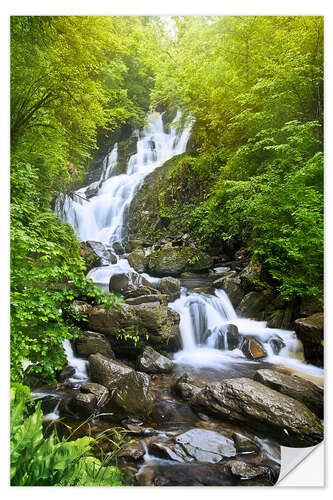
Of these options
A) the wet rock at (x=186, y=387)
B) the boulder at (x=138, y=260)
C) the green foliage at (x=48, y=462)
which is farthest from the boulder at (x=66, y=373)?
the boulder at (x=138, y=260)

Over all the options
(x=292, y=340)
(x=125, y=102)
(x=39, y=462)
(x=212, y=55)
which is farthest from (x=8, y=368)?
(x=212, y=55)

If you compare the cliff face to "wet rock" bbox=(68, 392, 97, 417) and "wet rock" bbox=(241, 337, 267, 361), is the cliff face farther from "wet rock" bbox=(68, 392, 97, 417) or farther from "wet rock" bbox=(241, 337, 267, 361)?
"wet rock" bbox=(68, 392, 97, 417)

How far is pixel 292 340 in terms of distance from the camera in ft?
7.91

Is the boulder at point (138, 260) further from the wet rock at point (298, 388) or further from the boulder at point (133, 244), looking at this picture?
the wet rock at point (298, 388)

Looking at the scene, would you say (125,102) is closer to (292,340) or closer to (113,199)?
(113,199)

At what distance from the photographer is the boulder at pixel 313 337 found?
2174 mm

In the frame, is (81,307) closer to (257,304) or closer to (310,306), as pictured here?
(257,304)

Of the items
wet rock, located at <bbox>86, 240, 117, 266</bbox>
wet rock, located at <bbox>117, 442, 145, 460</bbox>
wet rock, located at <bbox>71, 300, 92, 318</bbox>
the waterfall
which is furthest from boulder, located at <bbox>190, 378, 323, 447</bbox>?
the waterfall

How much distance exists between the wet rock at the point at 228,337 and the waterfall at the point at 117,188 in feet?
4.71

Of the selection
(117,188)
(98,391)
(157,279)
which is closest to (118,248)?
(157,279)

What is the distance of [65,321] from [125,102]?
2.23m

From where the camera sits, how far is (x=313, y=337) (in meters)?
2.22

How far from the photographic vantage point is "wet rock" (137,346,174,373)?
2.44m

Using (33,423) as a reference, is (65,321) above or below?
above
